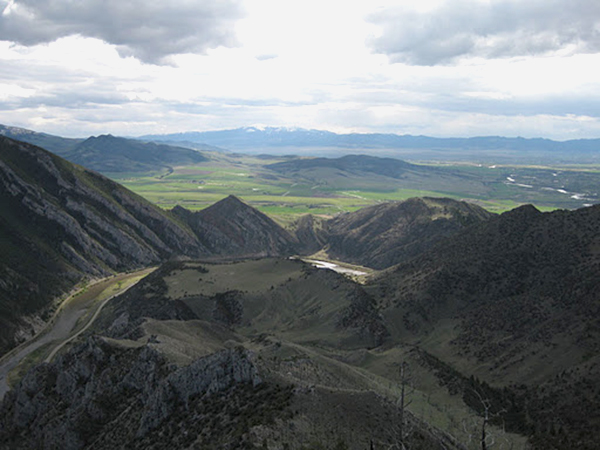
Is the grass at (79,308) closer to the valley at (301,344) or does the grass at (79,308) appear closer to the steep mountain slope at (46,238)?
the valley at (301,344)

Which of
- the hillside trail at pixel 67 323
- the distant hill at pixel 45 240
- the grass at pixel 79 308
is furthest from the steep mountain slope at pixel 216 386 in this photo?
the distant hill at pixel 45 240

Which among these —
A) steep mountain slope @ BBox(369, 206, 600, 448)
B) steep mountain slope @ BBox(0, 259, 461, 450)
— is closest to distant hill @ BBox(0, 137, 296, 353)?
steep mountain slope @ BBox(0, 259, 461, 450)

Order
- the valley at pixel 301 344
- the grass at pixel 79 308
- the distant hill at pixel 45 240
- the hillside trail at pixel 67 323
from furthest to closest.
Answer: the distant hill at pixel 45 240
the hillside trail at pixel 67 323
the grass at pixel 79 308
the valley at pixel 301 344

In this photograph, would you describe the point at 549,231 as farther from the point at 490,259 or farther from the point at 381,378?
the point at 381,378

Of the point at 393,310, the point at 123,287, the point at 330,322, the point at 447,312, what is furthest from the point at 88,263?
the point at 447,312

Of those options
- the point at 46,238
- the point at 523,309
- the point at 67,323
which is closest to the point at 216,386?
the point at 523,309

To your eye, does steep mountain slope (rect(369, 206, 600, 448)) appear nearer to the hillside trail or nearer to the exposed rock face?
the exposed rock face

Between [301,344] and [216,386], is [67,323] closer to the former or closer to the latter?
[301,344]
